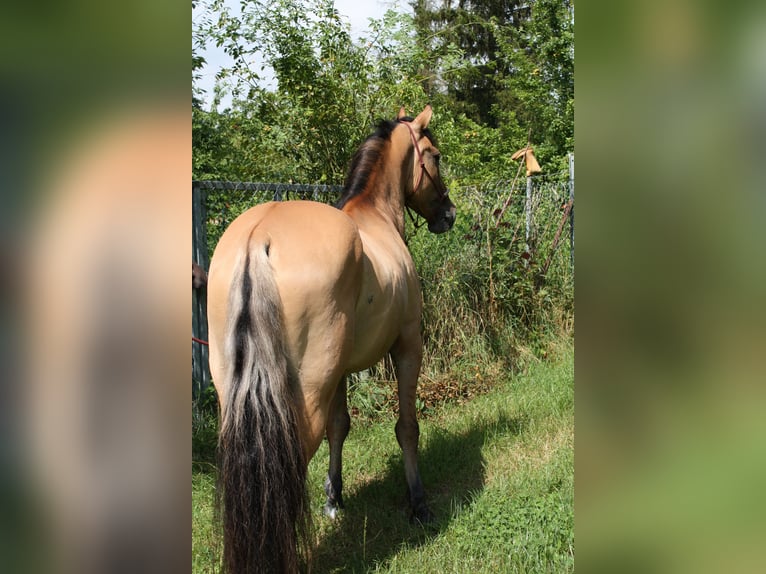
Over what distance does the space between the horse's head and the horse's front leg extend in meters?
1.23

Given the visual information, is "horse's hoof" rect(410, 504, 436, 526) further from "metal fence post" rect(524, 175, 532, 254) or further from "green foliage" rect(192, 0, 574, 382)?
"metal fence post" rect(524, 175, 532, 254)

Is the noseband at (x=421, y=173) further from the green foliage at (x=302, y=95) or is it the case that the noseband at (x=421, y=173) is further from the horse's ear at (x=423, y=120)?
the green foliage at (x=302, y=95)

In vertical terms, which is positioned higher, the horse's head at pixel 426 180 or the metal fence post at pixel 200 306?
the horse's head at pixel 426 180

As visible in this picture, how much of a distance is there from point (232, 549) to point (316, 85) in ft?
16.4

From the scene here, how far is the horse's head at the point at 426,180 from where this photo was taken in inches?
170

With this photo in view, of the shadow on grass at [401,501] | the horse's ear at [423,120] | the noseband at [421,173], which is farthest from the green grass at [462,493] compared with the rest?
the horse's ear at [423,120]

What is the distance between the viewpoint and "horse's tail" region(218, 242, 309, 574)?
2.34m

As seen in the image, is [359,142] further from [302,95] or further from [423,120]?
[423,120]
